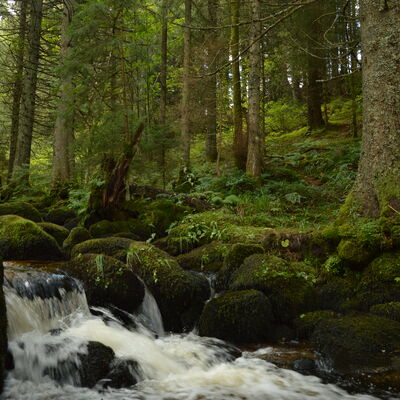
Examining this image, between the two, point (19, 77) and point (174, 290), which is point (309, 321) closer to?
point (174, 290)

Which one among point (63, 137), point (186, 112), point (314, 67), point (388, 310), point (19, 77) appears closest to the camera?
point (388, 310)

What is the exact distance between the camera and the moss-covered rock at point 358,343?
437 centimetres

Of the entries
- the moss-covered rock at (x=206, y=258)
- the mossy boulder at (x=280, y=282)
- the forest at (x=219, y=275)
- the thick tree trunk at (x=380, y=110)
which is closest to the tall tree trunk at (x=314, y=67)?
the forest at (x=219, y=275)

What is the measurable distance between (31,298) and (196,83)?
12717 mm

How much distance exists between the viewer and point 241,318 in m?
5.54

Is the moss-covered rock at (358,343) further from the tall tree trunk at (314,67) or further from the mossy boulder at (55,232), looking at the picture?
the tall tree trunk at (314,67)

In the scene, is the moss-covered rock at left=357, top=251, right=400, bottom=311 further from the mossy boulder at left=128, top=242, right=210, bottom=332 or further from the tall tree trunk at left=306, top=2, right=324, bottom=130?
the tall tree trunk at left=306, top=2, right=324, bottom=130

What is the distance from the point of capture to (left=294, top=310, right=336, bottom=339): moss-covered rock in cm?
538

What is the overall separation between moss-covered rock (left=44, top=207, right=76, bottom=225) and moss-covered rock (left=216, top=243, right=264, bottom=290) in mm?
6811

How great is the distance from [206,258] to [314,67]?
12.5 meters

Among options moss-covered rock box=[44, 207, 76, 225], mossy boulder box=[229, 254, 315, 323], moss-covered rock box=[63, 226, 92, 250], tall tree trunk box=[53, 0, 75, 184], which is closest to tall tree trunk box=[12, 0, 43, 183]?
tall tree trunk box=[53, 0, 75, 184]

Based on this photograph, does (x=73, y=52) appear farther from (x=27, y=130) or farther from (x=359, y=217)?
(x=359, y=217)

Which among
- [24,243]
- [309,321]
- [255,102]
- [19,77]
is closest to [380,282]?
[309,321]

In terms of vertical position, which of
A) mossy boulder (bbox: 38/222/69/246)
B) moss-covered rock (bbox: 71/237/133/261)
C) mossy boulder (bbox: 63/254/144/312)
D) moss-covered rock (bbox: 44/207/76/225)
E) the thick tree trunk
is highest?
the thick tree trunk
